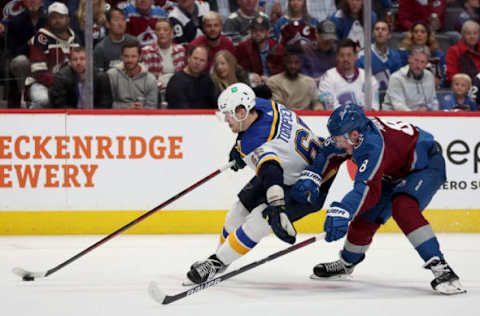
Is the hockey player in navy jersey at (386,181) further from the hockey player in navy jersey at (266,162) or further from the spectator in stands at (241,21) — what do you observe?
the spectator in stands at (241,21)

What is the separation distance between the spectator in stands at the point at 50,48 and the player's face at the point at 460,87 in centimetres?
326

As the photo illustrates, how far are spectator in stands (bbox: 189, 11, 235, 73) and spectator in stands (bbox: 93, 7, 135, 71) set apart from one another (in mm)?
579

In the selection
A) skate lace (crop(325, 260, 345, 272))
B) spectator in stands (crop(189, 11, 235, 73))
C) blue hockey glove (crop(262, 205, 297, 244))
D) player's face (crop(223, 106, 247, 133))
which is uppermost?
spectator in stands (crop(189, 11, 235, 73))

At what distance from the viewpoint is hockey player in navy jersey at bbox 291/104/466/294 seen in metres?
3.95

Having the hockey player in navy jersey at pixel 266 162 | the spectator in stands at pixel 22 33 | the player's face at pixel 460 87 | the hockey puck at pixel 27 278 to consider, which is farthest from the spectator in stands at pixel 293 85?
the hockey puck at pixel 27 278

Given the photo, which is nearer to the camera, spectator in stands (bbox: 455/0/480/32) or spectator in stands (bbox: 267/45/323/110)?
spectator in stands (bbox: 267/45/323/110)

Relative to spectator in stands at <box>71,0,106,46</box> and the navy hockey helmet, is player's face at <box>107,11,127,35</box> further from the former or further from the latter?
the navy hockey helmet

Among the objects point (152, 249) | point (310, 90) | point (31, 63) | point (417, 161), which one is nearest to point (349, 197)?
point (417, 161)

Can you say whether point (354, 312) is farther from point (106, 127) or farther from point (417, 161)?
point (106, 127)

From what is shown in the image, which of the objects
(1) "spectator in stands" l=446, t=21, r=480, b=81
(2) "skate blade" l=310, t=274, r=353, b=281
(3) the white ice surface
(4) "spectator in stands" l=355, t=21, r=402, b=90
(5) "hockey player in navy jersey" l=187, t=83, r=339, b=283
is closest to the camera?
(3) the white ice surface

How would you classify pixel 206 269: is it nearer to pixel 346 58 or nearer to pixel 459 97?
pixel 346 58

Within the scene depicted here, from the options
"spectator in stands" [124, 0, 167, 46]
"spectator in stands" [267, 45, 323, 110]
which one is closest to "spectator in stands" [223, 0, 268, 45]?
"spectator in stands" [267, 45, 323, 110]

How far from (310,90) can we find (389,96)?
0.70 metres

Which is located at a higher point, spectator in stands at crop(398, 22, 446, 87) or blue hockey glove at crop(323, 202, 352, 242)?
spectator in stands at crop(398, 22, 446, 87)
